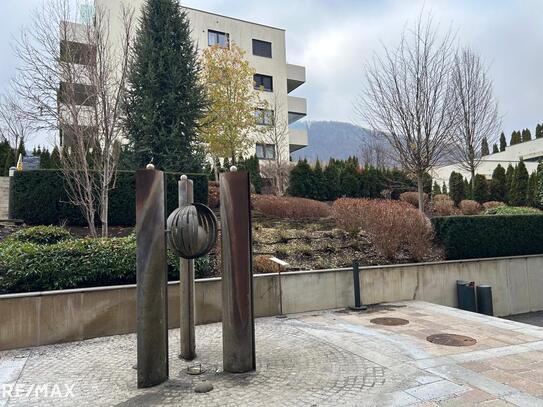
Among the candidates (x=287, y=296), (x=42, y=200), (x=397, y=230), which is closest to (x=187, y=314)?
(x=287, y=296)

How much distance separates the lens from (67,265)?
645 centimetres

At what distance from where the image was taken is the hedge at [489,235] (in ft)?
32.9

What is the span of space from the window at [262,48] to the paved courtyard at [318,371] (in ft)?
93.1

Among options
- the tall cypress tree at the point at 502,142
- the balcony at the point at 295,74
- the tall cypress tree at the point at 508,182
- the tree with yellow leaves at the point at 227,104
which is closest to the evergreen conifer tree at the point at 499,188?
the tall cypress tree at the point at 508,182

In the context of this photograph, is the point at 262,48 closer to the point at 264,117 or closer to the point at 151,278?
the point at 264,117

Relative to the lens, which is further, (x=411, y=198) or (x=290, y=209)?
(x=411, y=198)

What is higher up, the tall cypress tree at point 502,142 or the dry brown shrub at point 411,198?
the tall cypress tree at point 502,142

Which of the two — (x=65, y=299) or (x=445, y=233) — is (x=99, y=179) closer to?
(x=65, y=299)

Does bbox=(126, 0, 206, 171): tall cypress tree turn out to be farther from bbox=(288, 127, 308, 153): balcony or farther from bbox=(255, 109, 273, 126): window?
bbox=(288, 127, 308, 153): balcony

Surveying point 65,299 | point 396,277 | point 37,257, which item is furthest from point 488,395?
point 37,257

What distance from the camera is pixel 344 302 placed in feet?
27.0

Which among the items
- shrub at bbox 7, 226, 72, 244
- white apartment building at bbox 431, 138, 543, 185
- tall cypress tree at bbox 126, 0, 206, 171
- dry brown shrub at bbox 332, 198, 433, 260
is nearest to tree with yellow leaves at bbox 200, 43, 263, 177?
tall cypress tree at bbox 126, 0, 206, 171

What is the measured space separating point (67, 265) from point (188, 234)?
3.33 m

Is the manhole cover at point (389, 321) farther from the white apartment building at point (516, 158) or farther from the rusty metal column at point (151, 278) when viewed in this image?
the white apartment building at point (516, 158)
